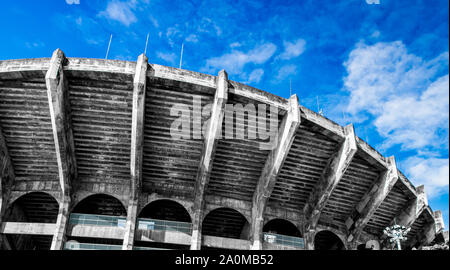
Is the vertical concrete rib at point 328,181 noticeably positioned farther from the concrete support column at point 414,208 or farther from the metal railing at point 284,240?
the concrete support column at point 414,208

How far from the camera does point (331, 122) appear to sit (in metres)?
21.9

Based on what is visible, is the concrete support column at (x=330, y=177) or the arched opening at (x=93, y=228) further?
the concrete support column at (x=330, y=177)

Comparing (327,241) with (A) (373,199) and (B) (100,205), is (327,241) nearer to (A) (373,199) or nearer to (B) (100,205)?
(A) (373,199)

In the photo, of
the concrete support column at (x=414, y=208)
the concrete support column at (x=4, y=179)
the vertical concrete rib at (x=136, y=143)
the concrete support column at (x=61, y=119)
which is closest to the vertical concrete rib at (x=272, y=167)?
the vertical concrete rib at (x=136, y=143)

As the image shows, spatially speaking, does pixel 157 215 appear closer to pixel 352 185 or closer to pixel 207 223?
pixel 207 223

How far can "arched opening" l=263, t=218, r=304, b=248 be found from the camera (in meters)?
23.0

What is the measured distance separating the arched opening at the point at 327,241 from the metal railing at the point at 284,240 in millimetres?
4549

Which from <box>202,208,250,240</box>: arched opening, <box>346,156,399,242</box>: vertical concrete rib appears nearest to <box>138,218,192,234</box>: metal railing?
<box>202,208,250,240</box>: arched opening

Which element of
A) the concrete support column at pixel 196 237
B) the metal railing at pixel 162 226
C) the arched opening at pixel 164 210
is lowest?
the concrete support column at pixel 196 237

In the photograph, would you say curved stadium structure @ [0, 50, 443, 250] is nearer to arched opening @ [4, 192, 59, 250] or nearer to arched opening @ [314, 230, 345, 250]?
arched opening @ [4, 192, 59, 250]

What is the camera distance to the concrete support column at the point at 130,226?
2008cm

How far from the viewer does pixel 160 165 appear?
22297mm

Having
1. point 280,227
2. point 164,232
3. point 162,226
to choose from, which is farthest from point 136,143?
point 280,227
